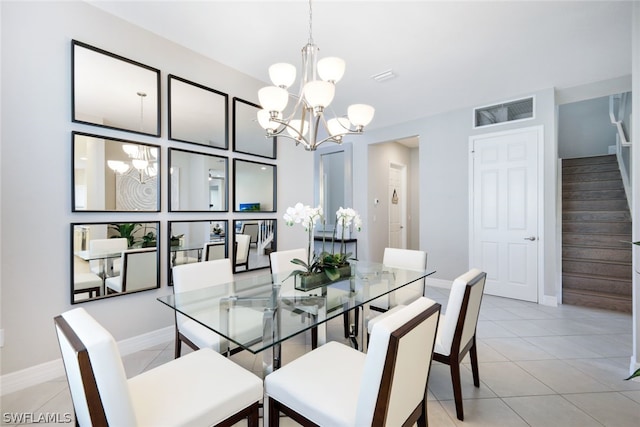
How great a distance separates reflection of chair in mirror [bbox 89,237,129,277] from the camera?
209 cm

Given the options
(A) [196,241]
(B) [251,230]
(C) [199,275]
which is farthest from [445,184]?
(C) [199,275]

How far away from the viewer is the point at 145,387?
114 centimetres

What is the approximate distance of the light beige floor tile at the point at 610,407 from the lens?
157 cm

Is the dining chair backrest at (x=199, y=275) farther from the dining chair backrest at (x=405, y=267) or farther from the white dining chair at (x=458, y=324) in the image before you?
the white dining chair at (x=458, y=324)

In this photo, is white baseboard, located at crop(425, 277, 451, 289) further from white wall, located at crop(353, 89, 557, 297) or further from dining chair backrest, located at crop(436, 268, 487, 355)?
dining chair backrest, located at crop(436, 268, 487, 355)

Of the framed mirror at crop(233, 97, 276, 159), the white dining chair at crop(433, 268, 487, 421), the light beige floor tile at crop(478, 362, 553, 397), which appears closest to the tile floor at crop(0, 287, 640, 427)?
the light beige floor tile at crop(478, 362, 553, 397)

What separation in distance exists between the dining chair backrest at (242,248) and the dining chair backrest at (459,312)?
215 cm

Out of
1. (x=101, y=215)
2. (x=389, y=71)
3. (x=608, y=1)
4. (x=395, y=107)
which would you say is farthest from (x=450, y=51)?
(x=101, y=215)

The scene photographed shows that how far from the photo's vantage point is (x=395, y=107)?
A: 13.7ft

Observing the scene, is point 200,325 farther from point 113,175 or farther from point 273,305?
point 113,175

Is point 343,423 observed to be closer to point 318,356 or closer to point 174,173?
point 318,356

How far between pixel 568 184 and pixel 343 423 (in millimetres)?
5532

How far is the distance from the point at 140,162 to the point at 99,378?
1.99 metres

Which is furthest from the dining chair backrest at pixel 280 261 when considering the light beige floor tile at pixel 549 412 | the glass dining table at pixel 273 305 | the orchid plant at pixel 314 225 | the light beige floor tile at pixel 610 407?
the light beige floor tile at pixel 610 407
